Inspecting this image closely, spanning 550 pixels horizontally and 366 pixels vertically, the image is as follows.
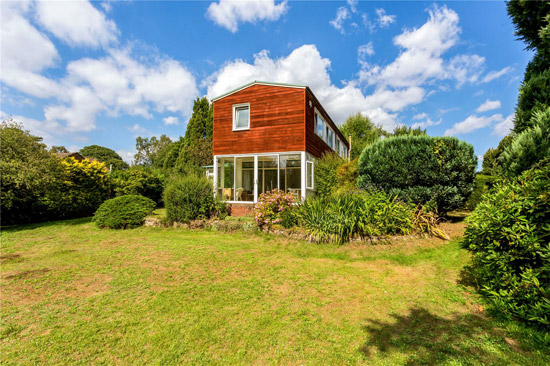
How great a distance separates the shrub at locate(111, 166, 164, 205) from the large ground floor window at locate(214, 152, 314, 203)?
294 inches

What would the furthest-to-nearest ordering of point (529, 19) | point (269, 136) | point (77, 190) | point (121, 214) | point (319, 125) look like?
point (319, 125) < point (77, 190) < point (269, 136) < point (121, 214) < point (529, 19)

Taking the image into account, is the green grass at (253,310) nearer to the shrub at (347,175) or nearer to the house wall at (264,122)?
the shrub at (347,175)

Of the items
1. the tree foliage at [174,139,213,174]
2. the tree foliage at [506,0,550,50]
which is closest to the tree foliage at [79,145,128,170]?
the tree foliage at [174,139,213,174]

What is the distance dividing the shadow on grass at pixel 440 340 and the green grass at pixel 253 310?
0.05 feet

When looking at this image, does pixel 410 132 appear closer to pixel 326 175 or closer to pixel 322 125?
pixel 326 175

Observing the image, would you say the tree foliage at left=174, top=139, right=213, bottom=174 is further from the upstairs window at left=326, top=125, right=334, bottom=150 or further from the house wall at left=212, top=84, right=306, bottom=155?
the upstairs window at left=326, top=125, right=334, bottom=150

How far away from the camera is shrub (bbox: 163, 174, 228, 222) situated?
1041 cm

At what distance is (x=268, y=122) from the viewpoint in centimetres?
1318

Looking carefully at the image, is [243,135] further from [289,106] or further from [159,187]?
[159,187]

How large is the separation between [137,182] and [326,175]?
14.3 metres

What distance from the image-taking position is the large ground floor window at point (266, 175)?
42.7 ft

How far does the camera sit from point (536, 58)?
14.0ft

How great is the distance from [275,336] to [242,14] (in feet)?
37.6

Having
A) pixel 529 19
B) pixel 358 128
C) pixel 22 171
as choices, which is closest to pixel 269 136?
pixel 529 19
